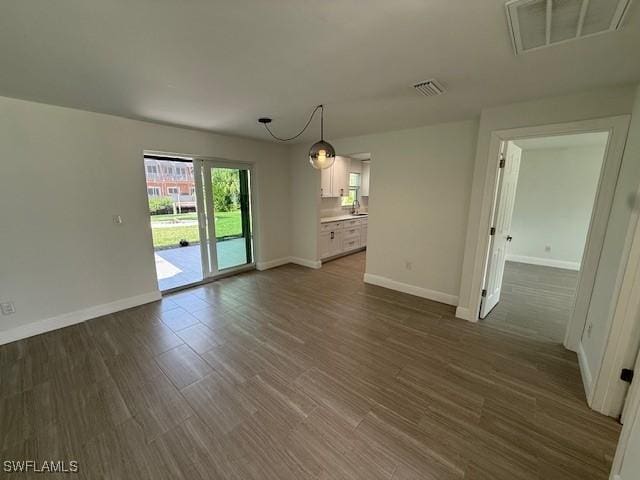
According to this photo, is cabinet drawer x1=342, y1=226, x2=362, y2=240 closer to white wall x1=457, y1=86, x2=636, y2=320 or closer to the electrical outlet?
white wall x1=457, y1=86, x2=636, y2=320

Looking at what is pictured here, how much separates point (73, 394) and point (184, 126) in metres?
3.36

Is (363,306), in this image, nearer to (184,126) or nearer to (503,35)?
(503,35)

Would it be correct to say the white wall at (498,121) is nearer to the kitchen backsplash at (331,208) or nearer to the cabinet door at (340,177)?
the cabinet door at (340,177)

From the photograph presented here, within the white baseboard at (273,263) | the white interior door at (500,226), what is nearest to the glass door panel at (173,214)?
the white baseboard at (273,263)

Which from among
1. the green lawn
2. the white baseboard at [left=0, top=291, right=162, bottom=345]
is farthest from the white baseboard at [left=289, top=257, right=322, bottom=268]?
the white baseboard at [left=0, top=291, right=162, bottom=345]

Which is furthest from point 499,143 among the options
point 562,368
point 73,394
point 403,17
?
point 73,394

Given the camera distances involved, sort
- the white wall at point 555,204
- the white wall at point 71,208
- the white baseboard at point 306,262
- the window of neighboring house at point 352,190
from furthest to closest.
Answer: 1. the window of neighboring house at point 352,190
2. the white baseboard at point 306,262
3. the white wall at point 555,204
4. the white wall at point 71,208

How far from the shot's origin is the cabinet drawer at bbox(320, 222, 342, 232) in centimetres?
539

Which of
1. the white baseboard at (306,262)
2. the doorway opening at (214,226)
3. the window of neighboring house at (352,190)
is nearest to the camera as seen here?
the doorway opening at (214,226)

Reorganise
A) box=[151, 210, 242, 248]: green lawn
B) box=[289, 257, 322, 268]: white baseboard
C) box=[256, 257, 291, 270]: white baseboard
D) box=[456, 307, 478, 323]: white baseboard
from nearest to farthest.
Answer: box=[456, 307, 478, 323]: white baseboard → box=[256, 257, 291, 270]: white baseboard → box=[289, 257, 322, 268]: white baseboard → box=[151, 210, 242, 248]: green lawn

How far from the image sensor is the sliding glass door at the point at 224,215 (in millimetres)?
4273

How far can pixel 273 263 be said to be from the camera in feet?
17.6

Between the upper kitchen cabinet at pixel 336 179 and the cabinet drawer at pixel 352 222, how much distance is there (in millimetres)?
702

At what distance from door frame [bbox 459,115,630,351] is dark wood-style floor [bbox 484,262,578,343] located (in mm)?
132
